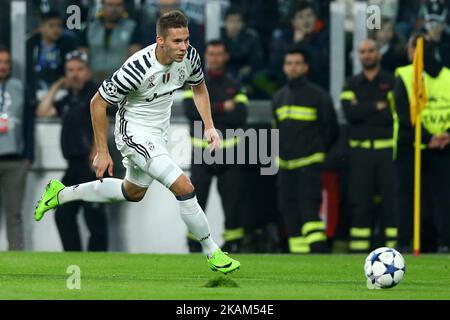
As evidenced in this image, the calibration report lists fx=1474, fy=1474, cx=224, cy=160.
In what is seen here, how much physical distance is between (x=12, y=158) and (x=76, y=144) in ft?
2.46

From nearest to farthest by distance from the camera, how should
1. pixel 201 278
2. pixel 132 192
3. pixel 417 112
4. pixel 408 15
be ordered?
pixel 201 278
pixel 132 192
pixel 417 112
pixel 408 15

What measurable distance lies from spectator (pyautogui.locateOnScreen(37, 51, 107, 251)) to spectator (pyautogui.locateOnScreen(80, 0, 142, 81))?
502 mm

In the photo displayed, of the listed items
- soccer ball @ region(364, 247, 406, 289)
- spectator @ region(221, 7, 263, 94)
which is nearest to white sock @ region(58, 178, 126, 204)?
soccer ball @ region(364, 247, 406, 289)

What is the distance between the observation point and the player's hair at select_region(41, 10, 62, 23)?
56.9ft

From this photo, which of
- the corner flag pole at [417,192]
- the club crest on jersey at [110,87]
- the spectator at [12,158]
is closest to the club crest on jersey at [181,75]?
the club crest on jersey at [110,87]

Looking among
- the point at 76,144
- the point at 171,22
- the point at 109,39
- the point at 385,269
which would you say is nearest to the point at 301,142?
the point at 76,144

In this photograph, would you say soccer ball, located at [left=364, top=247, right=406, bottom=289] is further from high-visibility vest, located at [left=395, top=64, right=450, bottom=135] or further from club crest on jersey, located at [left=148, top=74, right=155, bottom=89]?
high-visibility vest, located at [left=395, top=64, right=450, bottom=135]

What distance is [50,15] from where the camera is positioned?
17359 mm

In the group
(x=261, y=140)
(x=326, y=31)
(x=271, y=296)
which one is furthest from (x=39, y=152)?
(x=271, y=296)

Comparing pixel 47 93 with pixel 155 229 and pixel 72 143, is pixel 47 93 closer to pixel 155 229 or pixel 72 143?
pixel 72 143

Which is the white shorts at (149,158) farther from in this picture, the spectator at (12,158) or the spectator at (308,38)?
the spectator at (308,38)

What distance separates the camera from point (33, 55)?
17.5 m

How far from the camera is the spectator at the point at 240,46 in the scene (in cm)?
1758

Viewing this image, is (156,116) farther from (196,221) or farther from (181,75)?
(196,221)
